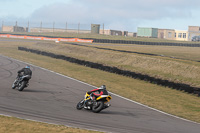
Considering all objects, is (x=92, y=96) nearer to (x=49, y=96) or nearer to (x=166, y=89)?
(x=49, y=96)

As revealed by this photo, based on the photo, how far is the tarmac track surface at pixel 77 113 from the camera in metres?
10.7

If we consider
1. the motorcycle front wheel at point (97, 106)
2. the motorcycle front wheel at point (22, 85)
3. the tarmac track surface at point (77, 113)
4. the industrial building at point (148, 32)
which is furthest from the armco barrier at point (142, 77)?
the industrial building at point (148, 32)

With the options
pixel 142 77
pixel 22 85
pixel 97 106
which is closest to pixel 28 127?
pixel 97 106

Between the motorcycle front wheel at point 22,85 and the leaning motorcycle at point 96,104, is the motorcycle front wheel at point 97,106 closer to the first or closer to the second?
the leaning motorcycle at point 96,104

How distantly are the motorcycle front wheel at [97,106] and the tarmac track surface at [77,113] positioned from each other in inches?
7.9

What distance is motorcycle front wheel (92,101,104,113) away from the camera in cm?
1260

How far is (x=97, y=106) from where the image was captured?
12.7m

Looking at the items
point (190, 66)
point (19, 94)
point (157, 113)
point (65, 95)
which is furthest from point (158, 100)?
point (190, 66)

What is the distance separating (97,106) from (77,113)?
936mm

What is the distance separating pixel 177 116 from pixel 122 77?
11.1m

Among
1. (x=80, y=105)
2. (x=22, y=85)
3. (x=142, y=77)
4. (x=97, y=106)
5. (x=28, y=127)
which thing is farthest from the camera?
(x=142, y=77)

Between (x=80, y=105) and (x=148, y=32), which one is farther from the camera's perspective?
(x=148, y=32)

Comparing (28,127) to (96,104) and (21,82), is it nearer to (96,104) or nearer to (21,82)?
(96,104)

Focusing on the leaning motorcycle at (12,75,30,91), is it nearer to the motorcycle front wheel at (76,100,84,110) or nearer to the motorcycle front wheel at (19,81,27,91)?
the motorcycle front wheel at (19,81,27,91)
